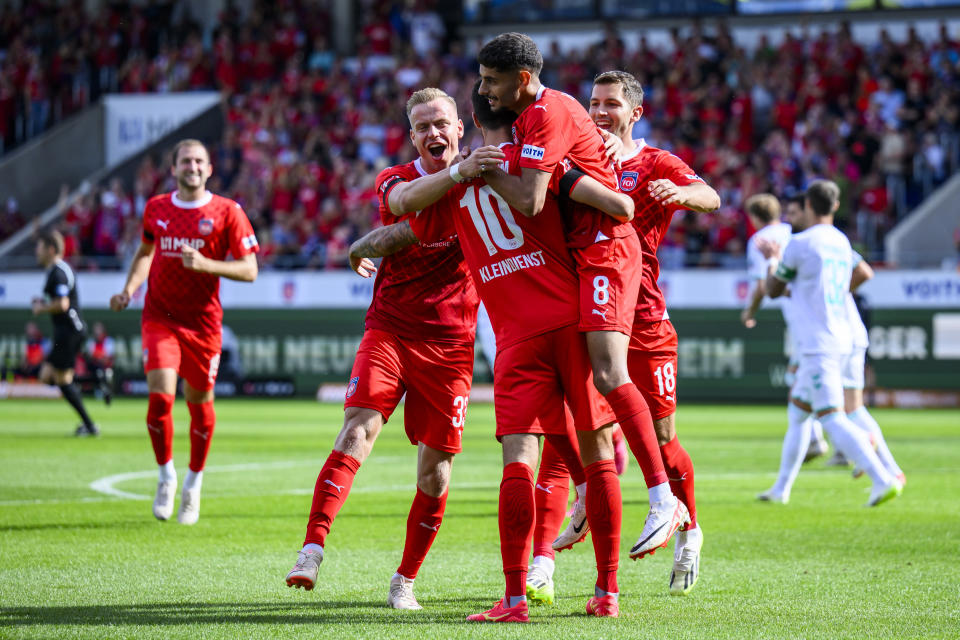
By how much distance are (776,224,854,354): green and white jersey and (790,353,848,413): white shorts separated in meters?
0.06

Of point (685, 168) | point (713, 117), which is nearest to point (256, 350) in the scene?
point (713, 117)

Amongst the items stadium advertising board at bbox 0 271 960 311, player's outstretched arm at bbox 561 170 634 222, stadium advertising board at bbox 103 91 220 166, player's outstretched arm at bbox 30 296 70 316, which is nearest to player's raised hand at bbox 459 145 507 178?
player's outstretched arm at bbox 561 170 634 222

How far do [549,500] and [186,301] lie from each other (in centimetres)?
401

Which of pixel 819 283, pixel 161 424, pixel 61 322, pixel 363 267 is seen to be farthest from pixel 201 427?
pixel 61 322

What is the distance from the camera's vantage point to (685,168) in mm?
6680

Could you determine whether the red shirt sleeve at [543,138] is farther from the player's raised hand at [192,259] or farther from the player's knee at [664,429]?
the player's raised hand at [192,259]

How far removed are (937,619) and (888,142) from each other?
21192 mm

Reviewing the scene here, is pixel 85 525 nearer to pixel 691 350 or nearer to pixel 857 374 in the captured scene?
pixel 857 374

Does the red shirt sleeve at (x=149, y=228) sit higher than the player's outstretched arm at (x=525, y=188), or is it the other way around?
the player's outstretched arm at (x=525, y=188)

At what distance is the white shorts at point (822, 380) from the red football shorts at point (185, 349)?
4.27 meters

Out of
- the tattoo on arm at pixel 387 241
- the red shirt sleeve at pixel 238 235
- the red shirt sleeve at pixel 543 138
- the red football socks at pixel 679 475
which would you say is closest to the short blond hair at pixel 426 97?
the tattoo on arm at pixel 387 241

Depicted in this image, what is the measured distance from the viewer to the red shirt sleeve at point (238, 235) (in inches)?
366

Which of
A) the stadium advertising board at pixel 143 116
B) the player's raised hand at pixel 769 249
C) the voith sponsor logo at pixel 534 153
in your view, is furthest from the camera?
the stadium advertising board at pixel 143 116

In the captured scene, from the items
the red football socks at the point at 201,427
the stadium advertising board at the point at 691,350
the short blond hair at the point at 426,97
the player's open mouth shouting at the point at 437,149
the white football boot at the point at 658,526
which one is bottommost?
the stadium advertising board at the point at 691,350
